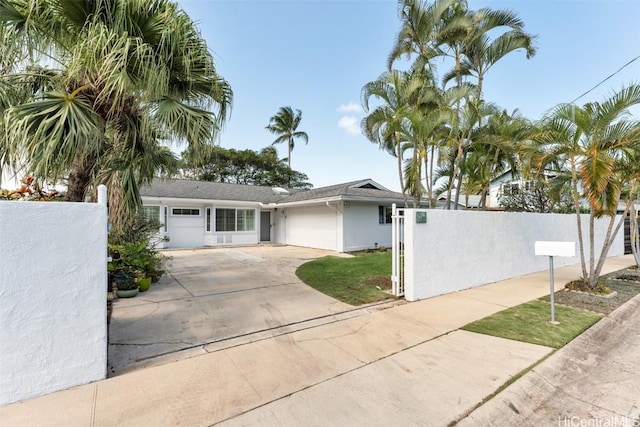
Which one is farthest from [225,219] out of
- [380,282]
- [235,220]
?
[380,282]

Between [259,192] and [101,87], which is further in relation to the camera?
[259,192]

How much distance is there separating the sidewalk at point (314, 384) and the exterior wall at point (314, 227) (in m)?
10.2

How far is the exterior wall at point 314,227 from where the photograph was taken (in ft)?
48.6

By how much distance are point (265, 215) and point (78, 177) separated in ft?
48.9

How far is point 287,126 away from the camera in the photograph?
32719 mm

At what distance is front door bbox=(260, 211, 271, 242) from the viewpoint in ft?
62.8

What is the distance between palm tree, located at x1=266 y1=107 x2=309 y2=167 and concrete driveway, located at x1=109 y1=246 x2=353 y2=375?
86.4ft

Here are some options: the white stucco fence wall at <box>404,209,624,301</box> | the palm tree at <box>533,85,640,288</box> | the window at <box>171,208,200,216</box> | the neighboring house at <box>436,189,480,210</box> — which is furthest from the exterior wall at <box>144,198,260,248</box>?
the palm tree at <box>533,85,640,288</box>

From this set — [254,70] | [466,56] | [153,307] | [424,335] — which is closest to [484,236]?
[424,335]

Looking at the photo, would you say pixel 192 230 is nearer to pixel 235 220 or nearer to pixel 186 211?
pixel 186 211

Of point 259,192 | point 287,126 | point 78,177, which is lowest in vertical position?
point 78,177

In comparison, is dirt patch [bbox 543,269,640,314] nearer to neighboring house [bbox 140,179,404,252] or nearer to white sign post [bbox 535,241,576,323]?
white sign post [bbox 535,241,576,323]

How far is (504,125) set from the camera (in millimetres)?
7227

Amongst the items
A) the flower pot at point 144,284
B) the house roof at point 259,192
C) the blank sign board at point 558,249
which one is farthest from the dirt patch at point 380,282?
the house roof at point 259,192
